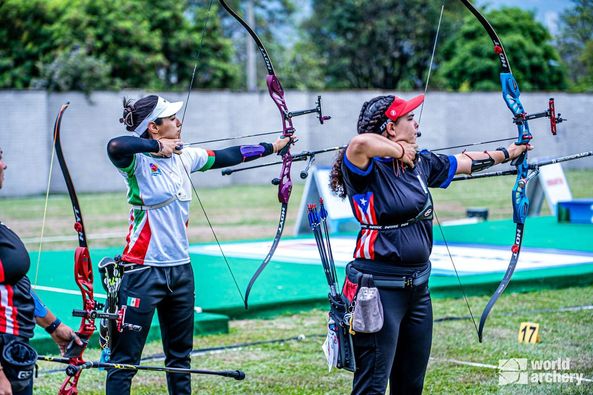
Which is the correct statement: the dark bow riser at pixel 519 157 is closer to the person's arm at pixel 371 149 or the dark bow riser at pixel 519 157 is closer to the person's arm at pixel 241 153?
the person's arm at pixel 371 149

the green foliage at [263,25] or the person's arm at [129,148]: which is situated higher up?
the green foliage at [263,25]

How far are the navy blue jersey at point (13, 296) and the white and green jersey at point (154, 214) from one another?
115cm

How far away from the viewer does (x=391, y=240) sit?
4.46 metres

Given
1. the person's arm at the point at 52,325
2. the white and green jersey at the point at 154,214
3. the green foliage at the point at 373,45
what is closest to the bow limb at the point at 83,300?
the person's arm at the point at 52,325

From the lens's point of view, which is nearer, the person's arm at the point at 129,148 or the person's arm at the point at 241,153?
the person's arm at the point at 129,148

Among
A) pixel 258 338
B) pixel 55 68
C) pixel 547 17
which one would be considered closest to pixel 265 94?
pixel 55 68

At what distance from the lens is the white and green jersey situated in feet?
16.3

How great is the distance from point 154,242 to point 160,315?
420mm

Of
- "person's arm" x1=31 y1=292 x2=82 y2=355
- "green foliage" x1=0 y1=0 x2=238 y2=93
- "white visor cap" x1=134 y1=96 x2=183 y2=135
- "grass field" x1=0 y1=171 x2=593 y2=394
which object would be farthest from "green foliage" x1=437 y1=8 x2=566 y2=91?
"person's arm" x1=31 y1=292 x2=82 y2=355

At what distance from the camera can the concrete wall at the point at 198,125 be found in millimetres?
26047

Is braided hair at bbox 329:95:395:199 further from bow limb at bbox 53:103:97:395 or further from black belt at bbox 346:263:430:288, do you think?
bow limb at bbox 53:103:97:395

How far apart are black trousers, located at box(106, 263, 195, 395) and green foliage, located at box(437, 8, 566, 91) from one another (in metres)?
26.5

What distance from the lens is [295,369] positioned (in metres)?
6.54

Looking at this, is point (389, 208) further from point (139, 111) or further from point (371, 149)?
point (139, 111)
